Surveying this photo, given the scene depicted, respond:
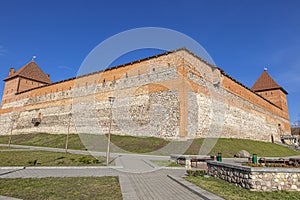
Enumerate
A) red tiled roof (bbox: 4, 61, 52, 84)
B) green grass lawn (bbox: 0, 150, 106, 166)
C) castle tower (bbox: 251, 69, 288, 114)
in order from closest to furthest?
green grass lawn (bbox: 0, 150, 106, 166)
red tiled roof (bbox: 4, 61, 52, 84)
castle tower (bbox: 251, 69, 288, 114)

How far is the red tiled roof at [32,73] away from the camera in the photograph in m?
38.1

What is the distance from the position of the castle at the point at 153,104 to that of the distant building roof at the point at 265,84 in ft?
27.8

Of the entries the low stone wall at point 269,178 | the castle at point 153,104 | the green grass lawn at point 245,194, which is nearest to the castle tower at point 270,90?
the castle at point 153,104

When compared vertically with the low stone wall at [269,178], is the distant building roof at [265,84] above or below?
above

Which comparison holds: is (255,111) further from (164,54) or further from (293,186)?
(293,186)

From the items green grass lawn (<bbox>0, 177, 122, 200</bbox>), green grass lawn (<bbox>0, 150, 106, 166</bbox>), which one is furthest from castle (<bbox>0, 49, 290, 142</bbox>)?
green grass lawn (<bbox>0, 177, 122, 200</bbox>)

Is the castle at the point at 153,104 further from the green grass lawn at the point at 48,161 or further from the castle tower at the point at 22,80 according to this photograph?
the green grass lawn at the point at 48,161

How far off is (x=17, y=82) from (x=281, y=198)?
4236cm

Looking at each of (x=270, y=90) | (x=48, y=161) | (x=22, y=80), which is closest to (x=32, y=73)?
(x=22, y=80)

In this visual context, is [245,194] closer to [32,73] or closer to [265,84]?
[32,73]

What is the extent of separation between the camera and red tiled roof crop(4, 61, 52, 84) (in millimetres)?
38062

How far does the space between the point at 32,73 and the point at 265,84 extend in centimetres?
4781

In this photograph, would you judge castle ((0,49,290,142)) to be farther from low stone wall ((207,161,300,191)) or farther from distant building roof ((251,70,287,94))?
low stone wall ((207,161,300,191))

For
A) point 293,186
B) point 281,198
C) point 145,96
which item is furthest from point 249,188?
point 145,96
